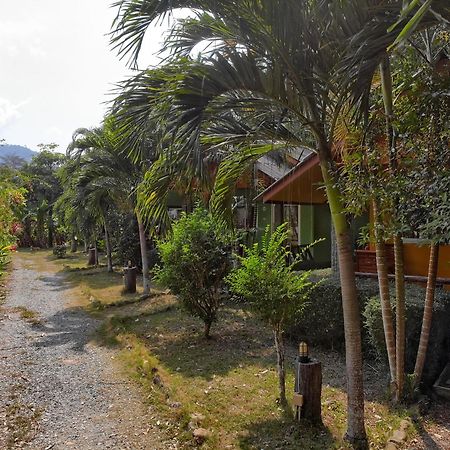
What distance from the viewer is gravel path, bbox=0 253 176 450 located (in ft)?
15.0

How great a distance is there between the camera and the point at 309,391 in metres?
4.69

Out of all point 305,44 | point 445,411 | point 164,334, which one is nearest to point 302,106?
point 305,44

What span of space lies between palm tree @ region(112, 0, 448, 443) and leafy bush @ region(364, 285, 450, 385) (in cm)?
185

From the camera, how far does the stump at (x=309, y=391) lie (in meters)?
4.70

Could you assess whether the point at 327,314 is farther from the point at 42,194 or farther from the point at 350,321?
the point at 42,194

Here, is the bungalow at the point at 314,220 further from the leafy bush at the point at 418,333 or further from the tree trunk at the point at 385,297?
the tree trunk at the point at 385,297

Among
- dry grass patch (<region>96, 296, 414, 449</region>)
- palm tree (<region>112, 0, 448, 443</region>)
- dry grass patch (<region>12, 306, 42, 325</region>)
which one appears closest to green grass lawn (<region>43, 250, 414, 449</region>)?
dry grass patch (<region>96, 296, 414, 449</region>)

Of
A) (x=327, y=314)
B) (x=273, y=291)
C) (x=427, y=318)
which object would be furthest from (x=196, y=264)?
(x=427, y=318)

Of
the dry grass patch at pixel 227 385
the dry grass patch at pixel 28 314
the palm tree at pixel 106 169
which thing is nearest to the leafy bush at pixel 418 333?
the dry grass patch at pixel 227 385

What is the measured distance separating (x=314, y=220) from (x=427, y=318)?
10.3 meters

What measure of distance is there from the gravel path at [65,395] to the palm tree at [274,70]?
2489mm

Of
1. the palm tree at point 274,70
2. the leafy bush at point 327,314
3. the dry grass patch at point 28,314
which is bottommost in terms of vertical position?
the dry grass patch at point 28,314

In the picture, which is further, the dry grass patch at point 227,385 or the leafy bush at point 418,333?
the leafy bush at point 418,333

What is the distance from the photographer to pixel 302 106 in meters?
4.31
